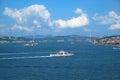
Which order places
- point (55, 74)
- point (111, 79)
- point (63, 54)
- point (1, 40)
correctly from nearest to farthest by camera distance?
point (111, 79), point (55, 74), point (63, 54), point (1, 40)

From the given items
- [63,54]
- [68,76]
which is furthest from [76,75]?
[63,54]

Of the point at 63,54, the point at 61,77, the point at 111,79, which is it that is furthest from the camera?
the point at 63,54

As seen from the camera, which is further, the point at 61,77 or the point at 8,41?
the point at 8,41

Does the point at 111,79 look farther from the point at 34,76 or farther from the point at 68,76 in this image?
the point at 34,76

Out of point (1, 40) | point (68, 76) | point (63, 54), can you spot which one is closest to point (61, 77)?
point (68, 76)

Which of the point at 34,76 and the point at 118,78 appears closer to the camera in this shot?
the point at 118,78

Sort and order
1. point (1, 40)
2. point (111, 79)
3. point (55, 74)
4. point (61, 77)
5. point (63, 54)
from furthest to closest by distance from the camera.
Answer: point (1, 40), point (63, 54), point (55, 74), point (61, 77), point (111, 79)

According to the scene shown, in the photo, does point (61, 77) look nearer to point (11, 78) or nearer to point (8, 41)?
point (11, 78)

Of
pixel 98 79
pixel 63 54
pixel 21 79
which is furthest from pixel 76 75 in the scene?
pixel 63 54
